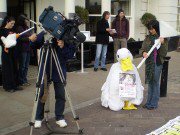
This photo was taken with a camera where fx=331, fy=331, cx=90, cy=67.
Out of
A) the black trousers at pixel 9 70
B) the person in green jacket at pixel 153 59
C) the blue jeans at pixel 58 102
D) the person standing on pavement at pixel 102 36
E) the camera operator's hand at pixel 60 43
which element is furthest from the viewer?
the person standing on pavement at pixel 102 36

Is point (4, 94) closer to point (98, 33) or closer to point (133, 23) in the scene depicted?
point (98, 33)

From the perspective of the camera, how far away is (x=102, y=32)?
34.0ft

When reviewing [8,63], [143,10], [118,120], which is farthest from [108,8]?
[118,120]

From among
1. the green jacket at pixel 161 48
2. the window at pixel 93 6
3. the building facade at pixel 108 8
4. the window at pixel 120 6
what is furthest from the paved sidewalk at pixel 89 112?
the window at pixel 120 6

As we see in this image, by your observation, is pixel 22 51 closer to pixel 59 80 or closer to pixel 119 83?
pixel 119 83

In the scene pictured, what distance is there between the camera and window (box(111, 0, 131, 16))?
13.8 meters

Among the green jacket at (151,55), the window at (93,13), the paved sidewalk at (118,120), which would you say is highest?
the window at (93,13)

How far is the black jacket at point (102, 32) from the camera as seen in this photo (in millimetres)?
10297

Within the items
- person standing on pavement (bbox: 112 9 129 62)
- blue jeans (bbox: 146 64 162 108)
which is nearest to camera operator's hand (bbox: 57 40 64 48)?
blue jeans (bbox: 146 64 162 108)

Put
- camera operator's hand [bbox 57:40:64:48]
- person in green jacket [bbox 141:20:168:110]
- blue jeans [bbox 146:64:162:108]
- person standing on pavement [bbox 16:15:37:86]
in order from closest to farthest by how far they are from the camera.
Answer: camera operator's hand [bbox 57:40:64:48] < person in green jacket [bbox 141:20:168:110] < blue jeans [bbox 146:64:162:108] < person standing on pavement [bbox 16:15:37:86]

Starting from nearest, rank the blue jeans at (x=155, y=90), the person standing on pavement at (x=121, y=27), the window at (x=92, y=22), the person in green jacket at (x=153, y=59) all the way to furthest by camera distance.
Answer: the person in green jacket at (x=153, y=59)
the blue jeans at (x=155, y=90)
the person standing on pavement at (x=121, y=27)
the window at (x=92, y=22)

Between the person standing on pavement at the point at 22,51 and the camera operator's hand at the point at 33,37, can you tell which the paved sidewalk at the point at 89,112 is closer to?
the person standing on pavement at the point at 22,51

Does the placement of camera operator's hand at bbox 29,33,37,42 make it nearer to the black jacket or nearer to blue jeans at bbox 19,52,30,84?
blue jeans at bbox 19,52,30,84

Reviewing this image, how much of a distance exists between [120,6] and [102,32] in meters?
4.39
